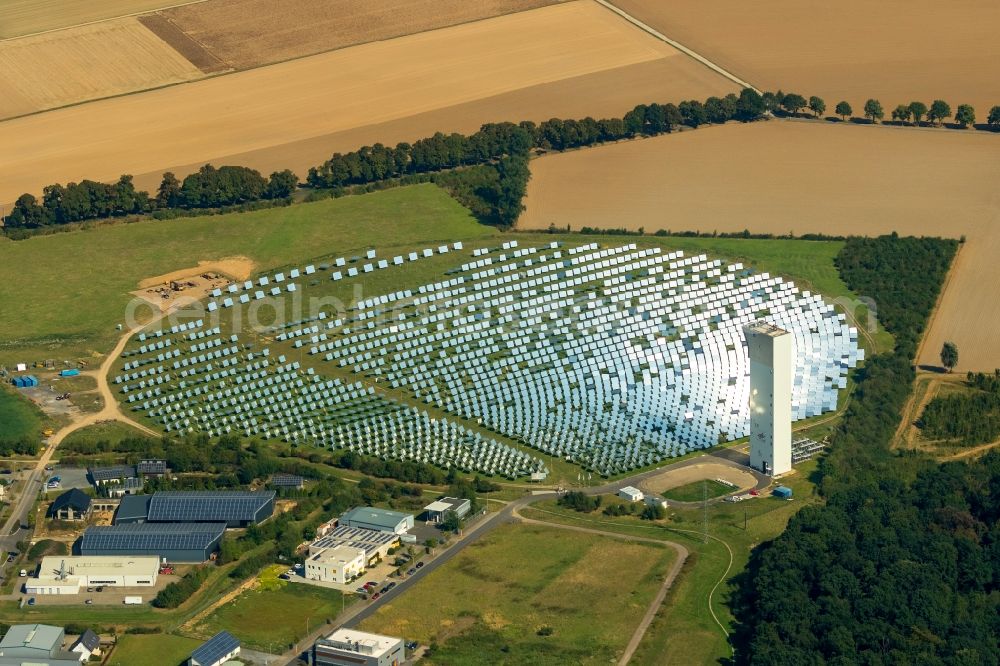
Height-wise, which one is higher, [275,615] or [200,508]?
[200,508]

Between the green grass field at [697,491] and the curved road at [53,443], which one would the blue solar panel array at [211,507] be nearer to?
the curved road at [53,443]

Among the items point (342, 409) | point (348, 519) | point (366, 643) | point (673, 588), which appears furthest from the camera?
point (342, 409)

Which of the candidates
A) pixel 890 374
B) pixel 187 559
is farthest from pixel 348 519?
pixel 890 374

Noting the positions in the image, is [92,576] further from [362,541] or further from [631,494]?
[631,494]

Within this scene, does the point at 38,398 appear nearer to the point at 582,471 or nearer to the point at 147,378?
the point at 147,378

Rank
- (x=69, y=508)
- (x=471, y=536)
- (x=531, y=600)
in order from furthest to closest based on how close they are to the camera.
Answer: (x=69, y=508) → (x=471, y=536) → (x=531, y=600)

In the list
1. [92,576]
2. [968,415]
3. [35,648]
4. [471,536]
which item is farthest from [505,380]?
[35,648]
